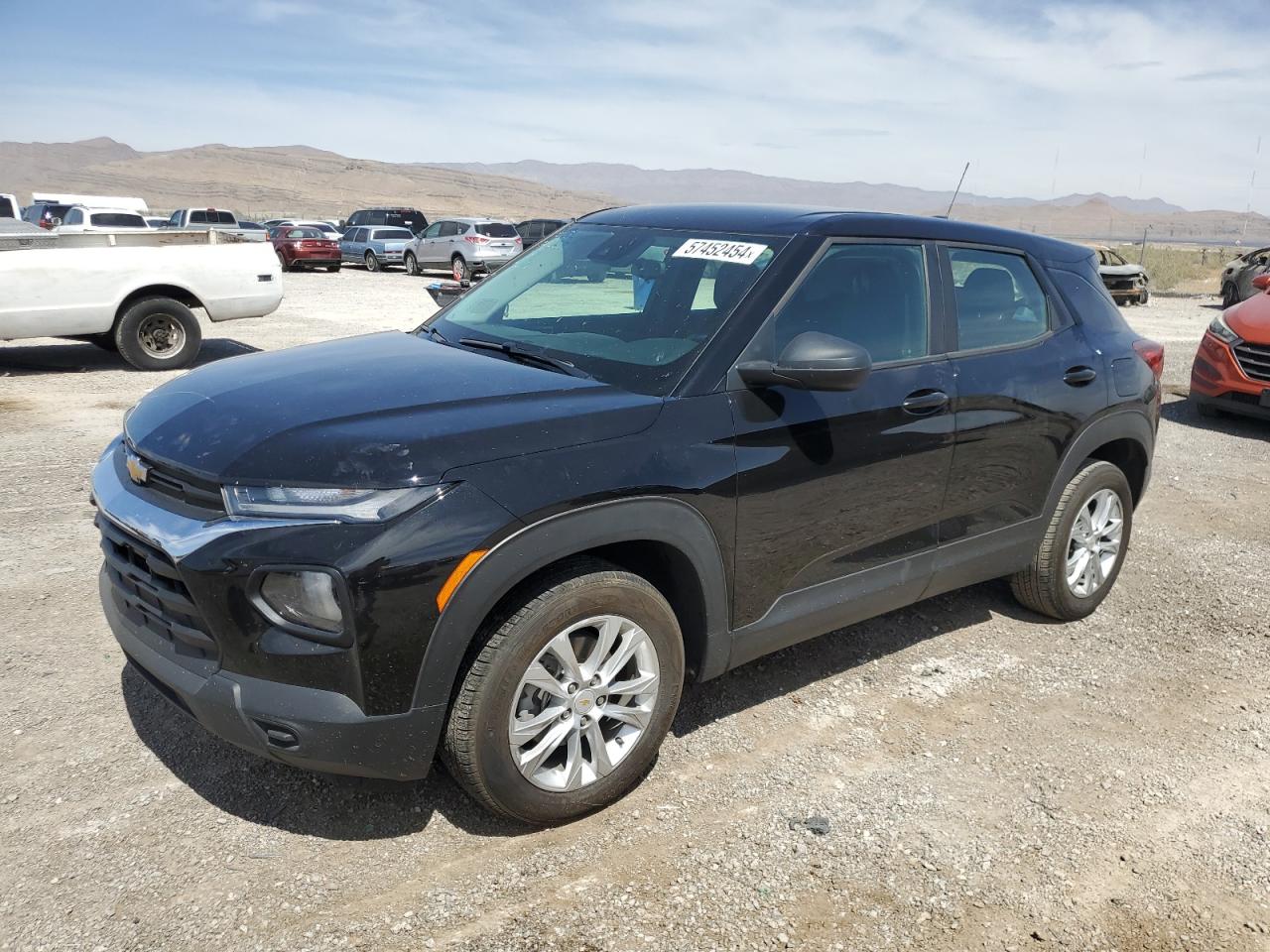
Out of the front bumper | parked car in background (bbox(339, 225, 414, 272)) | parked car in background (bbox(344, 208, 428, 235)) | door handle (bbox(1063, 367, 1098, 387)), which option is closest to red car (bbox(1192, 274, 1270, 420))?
door handle (bbox(1063, 367, 1098, 387))

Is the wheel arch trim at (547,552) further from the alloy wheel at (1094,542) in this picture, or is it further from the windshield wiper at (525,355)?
the alloy wheel at (1094,542)

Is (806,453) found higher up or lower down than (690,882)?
higher up

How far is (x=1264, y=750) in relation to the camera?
385 cm

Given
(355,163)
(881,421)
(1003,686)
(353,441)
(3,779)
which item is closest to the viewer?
(353,441)

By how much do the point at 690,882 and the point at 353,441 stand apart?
1.59m

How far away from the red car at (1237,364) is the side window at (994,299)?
235 inches

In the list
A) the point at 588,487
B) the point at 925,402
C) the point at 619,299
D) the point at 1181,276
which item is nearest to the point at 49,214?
the point at 619,299

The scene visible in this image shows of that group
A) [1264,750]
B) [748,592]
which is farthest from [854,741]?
[1264,750]

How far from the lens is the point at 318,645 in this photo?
2611 mm

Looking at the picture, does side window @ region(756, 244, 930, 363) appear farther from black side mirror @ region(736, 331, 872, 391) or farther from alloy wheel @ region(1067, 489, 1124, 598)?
alloy wheel @ region(1067, 489, 1124, 598)

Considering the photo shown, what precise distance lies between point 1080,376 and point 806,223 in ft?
5.35

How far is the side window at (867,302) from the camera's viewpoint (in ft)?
11.6

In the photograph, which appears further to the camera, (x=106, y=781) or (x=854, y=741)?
(x=854, y=741)

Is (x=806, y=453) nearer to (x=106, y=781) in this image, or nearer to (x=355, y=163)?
(x=106, y=781)
